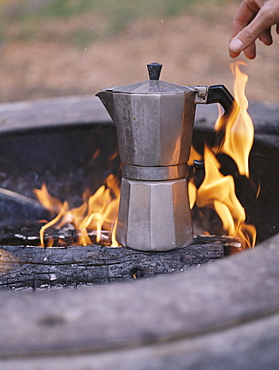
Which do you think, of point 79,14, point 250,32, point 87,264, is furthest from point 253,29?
point 79,14

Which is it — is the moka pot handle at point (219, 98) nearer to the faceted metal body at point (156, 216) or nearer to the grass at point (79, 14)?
the faceted metal body at point (156, 216)

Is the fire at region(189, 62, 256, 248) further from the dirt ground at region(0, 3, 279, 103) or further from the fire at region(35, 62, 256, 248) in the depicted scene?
the dirt ground at region(0, 3, 279, 103)

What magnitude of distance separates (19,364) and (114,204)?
3.14 feet

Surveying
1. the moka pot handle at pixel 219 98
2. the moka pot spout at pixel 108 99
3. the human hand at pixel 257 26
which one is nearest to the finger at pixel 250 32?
the human hand at pixel 257 26

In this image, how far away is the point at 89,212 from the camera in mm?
1479

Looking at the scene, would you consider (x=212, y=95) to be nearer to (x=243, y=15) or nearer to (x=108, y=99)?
(x=108, y=99)

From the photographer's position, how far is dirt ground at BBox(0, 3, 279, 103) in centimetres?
451

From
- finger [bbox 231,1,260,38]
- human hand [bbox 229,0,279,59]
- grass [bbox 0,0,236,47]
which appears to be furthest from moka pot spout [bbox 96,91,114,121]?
grass [bbox 0,0,236,47]

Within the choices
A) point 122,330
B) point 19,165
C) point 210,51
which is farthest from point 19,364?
point 210,51

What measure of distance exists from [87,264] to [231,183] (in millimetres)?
564

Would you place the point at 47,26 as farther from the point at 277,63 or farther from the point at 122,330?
the point at 122,330

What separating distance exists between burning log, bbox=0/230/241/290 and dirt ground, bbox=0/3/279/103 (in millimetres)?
3107

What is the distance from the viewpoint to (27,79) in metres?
4.87

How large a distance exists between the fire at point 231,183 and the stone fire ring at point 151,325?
25.7 inches
